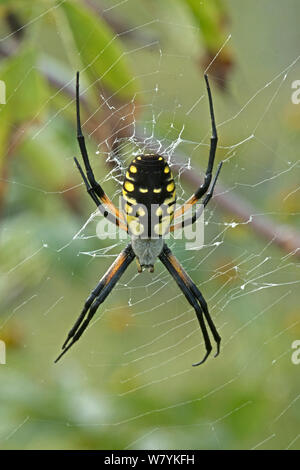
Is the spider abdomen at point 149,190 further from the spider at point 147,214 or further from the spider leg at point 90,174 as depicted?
the spider leg at point 90,174

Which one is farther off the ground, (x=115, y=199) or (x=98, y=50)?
(x=98, y=50)

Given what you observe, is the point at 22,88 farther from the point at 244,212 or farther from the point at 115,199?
the point at 115,199

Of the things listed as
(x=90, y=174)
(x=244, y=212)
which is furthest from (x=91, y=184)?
(x=244, y=212)

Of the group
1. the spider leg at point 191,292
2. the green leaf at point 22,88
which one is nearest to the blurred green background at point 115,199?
the green leaf at point 22,88

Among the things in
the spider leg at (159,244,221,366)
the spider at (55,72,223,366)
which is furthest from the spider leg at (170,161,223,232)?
the spider leg at (159,244,221,366)

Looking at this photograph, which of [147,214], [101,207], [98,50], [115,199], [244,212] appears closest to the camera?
[98,50]

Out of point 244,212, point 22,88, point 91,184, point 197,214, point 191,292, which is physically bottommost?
point 191,292

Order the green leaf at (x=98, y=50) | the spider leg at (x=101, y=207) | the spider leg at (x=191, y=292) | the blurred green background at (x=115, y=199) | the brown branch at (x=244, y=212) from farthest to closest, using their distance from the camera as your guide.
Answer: the spider leg at (x=191, y=292) → the spider leg at (x=101, y=207) → the brown branch at (x=244, y=212) → the blurred green background at (x=115, y=199) → the green leaf at (x=98, y=50)

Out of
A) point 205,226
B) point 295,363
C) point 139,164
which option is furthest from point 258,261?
point 139,164
